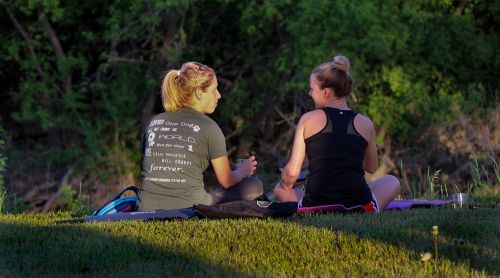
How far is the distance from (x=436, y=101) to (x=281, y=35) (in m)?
3.36

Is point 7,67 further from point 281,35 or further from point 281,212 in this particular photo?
point 281,212

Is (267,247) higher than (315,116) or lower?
lower

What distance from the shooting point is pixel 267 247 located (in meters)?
6.00

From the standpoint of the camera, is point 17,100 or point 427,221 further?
point 17,100

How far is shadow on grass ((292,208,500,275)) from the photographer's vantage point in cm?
577

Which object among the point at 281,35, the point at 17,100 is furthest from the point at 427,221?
the point at 17,100

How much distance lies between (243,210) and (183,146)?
62cm

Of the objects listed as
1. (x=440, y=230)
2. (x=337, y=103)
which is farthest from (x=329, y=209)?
(x=440, y=230)

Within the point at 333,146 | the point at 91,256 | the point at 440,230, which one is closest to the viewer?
the point at 91,256

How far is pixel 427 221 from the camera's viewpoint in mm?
6395

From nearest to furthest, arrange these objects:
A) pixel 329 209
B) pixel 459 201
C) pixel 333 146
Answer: pixel 333 146, pixel 329 209, pixel 459 201

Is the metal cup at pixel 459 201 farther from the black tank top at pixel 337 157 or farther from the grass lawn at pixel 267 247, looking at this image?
the black tank top at pixel 337 157

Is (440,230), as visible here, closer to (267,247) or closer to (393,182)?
(267,247)

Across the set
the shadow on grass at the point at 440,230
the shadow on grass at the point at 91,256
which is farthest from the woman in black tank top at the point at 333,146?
the shadow on grass at the point at 91,256
